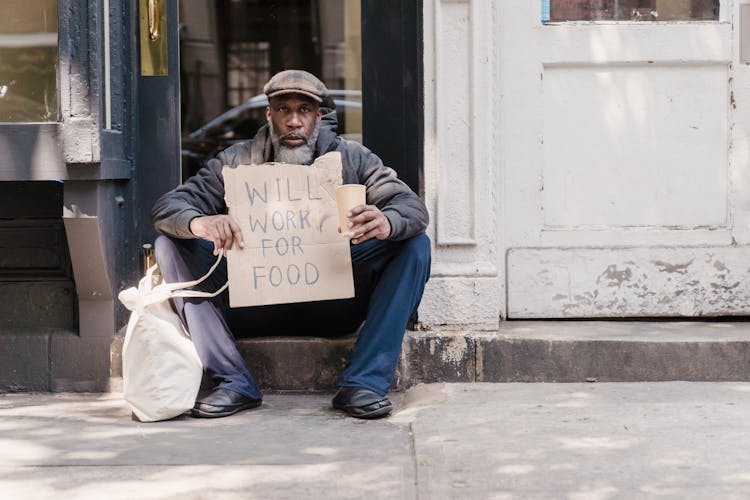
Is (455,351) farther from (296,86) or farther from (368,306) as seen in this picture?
(296,86)

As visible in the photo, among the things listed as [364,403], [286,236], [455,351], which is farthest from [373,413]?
[286,236]

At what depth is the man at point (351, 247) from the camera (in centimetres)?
437

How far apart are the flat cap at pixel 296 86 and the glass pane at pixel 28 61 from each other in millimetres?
903

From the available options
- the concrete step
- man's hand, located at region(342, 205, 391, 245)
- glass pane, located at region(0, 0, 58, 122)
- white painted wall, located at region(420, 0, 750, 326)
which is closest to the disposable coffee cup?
man's hand, located at region(342, 205, 391, 245)

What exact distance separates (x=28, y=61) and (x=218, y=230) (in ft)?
3.75

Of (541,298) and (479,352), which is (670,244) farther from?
(479,352)

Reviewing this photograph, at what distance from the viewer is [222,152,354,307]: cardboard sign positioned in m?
4.37

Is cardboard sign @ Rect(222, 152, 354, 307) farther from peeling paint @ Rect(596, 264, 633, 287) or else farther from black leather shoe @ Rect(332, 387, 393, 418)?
peeling paint @ Rect(596, 264, 633, 287)

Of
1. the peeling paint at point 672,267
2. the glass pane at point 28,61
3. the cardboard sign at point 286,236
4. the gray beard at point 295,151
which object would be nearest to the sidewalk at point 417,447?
the cardboard sign at point 286,236

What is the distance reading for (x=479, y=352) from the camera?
4836 millimetres

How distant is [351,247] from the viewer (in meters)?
4.62

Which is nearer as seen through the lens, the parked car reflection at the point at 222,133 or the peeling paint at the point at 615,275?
the peeling paint at the point at 615,275

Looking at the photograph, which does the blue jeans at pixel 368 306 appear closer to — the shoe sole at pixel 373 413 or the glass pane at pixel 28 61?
the shoe sole at pixel 373 413

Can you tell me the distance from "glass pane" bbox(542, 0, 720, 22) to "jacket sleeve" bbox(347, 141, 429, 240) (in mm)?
1139
